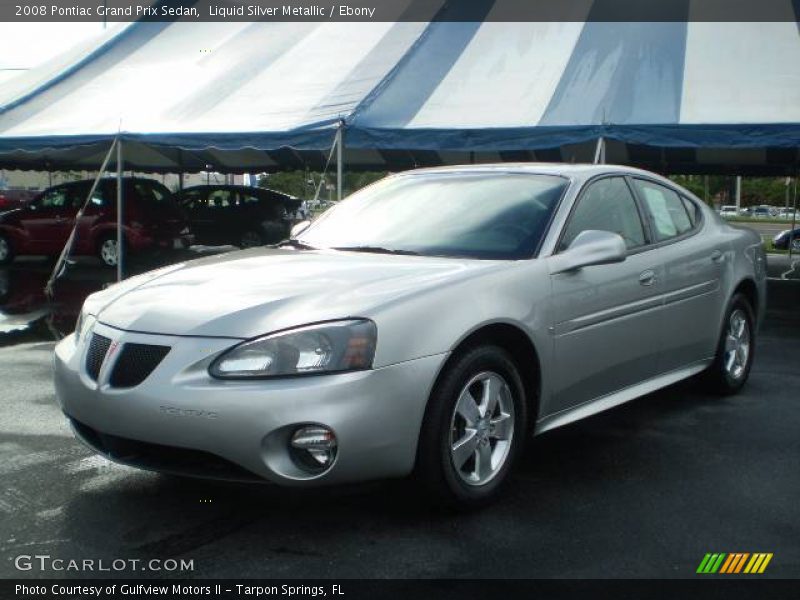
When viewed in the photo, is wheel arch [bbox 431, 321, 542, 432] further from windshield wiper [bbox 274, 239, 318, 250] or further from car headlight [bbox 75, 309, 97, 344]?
car headlight [bbox 75, 309, 97, 344]

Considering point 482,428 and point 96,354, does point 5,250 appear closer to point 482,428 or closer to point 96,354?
point 96,354

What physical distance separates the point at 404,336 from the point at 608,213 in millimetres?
1834

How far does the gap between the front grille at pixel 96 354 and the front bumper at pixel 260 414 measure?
0.11 meters

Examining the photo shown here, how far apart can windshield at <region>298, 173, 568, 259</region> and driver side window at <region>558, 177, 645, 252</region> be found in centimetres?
15

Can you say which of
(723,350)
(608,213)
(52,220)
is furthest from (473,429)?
(52,220)

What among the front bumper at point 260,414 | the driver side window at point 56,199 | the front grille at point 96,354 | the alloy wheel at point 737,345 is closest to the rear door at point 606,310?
the front bumper at point 260,414

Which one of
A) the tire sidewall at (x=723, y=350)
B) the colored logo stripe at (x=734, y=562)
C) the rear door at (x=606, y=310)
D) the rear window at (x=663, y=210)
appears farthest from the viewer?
the tire sidewall at (x=723, y=350)

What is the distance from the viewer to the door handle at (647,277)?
15.9ft

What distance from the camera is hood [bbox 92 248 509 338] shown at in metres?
3.52

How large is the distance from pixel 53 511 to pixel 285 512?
3.09 ft

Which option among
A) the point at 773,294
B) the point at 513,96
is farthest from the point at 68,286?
the point at 773,294

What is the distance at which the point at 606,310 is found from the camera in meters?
4.53

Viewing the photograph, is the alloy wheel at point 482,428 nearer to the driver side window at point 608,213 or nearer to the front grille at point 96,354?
the driver side window at point 608,213

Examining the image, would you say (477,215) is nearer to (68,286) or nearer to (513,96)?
(513,96)
